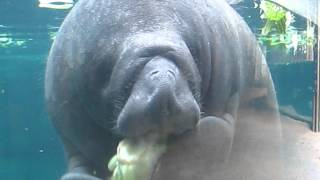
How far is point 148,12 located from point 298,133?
1249 mm

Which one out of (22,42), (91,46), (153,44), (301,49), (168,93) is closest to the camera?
(168,93)

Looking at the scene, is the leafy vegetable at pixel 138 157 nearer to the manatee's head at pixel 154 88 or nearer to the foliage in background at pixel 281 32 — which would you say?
the manatee's head at pixel 154 88

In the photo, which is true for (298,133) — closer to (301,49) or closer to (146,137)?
(301,49)

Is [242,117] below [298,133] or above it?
above

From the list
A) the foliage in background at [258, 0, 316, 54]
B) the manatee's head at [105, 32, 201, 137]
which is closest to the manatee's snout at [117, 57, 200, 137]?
the manatee's head at [105, 32, 201, 137]

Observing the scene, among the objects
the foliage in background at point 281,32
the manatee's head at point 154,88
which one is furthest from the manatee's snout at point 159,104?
the foliage in background at point 281,32

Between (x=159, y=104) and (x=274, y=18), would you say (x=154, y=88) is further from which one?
(x=274, y=18)

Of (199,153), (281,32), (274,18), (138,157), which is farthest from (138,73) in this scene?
(281,32)

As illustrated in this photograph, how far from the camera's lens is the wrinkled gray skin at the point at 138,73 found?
1.72m

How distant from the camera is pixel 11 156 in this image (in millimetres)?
4875

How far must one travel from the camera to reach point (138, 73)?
5.73ft

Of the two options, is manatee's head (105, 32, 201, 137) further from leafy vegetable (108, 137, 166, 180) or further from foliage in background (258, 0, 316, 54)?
foliage in background (258, 0, 316, 54)

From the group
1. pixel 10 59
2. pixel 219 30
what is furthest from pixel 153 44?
pixel 10 59

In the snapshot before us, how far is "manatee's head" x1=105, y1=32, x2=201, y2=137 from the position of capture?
1666 mm
